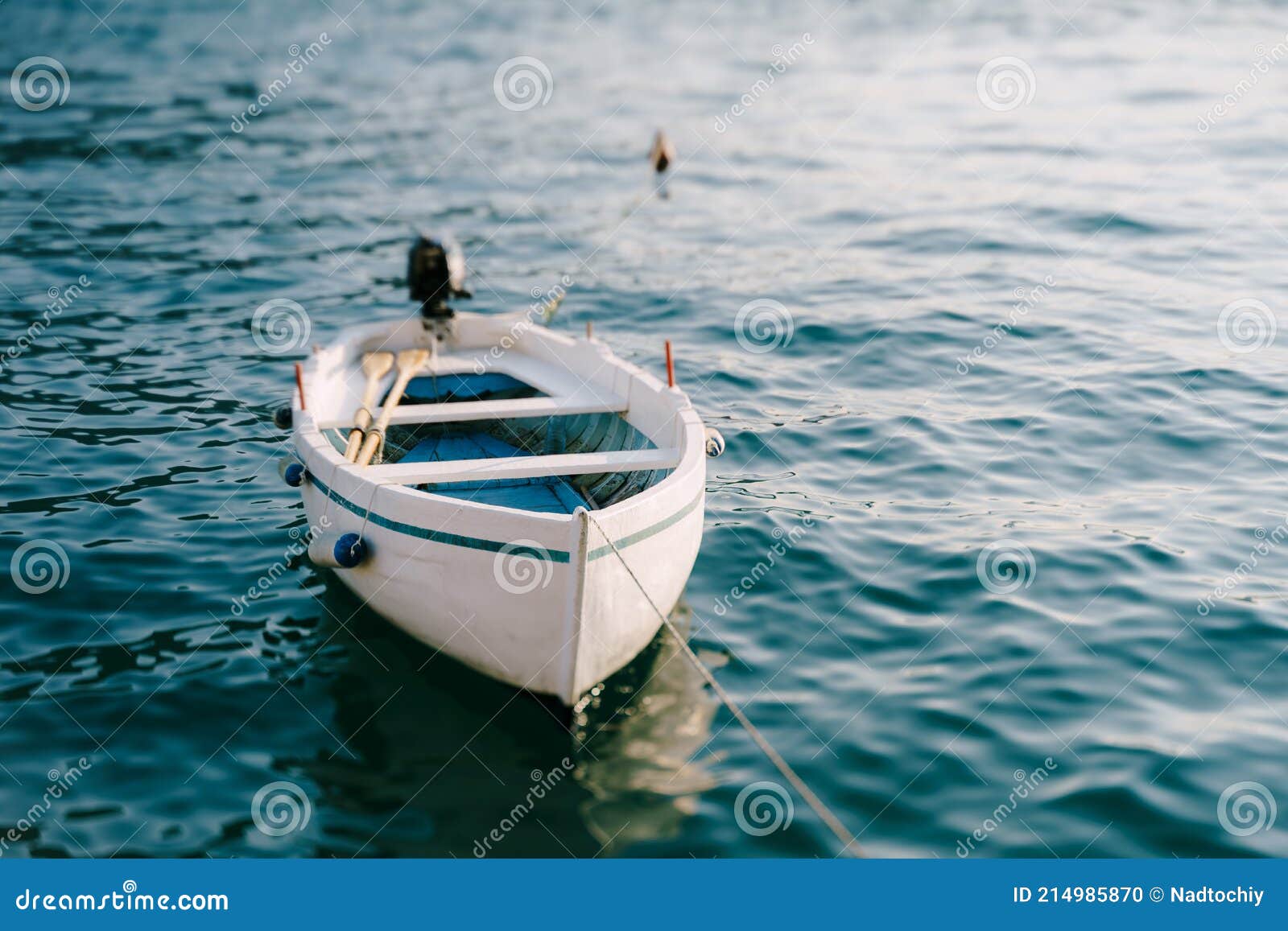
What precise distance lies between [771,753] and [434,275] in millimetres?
4866

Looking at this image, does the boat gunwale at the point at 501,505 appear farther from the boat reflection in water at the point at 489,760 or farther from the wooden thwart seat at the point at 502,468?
the boat reflection in water at the point at 489,760

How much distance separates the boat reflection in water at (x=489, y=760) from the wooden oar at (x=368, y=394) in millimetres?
1206

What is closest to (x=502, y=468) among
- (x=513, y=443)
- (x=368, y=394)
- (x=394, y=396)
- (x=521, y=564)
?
(x=521, y=564)

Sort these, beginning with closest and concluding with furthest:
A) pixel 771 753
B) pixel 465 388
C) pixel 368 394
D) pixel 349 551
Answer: pixel 771 753 → pixel 349 551 → pixel 368 394 → pixel 465 388

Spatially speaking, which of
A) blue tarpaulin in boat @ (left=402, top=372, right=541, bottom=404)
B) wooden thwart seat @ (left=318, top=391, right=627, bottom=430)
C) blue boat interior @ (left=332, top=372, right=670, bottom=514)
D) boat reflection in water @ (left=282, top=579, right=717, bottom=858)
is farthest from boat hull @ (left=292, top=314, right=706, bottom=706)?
blue tarpaulin in boat @ (left=402, top=372, right=541, bottom=404)

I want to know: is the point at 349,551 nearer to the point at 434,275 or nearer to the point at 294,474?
the point at 294,474

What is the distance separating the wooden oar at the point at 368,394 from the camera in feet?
23.4

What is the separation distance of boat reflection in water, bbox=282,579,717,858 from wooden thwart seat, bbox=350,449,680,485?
91cm

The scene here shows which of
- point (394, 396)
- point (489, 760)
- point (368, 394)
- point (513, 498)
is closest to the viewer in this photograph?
point (489, 760)

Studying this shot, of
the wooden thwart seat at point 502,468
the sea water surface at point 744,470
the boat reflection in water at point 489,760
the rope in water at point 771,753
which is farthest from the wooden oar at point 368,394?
the rope in water at point 771,753

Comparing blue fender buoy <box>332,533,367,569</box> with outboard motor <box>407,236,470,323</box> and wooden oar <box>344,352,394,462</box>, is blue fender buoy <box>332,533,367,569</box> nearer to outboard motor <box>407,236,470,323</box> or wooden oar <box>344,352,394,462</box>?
wooden oar <box>344,352,394,462</box>

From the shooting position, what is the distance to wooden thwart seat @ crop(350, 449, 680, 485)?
650cm

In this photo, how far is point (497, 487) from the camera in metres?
7.58

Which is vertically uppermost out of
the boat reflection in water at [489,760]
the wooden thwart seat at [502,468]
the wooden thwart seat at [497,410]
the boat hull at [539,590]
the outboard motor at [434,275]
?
the outboard motor at [434,275]
